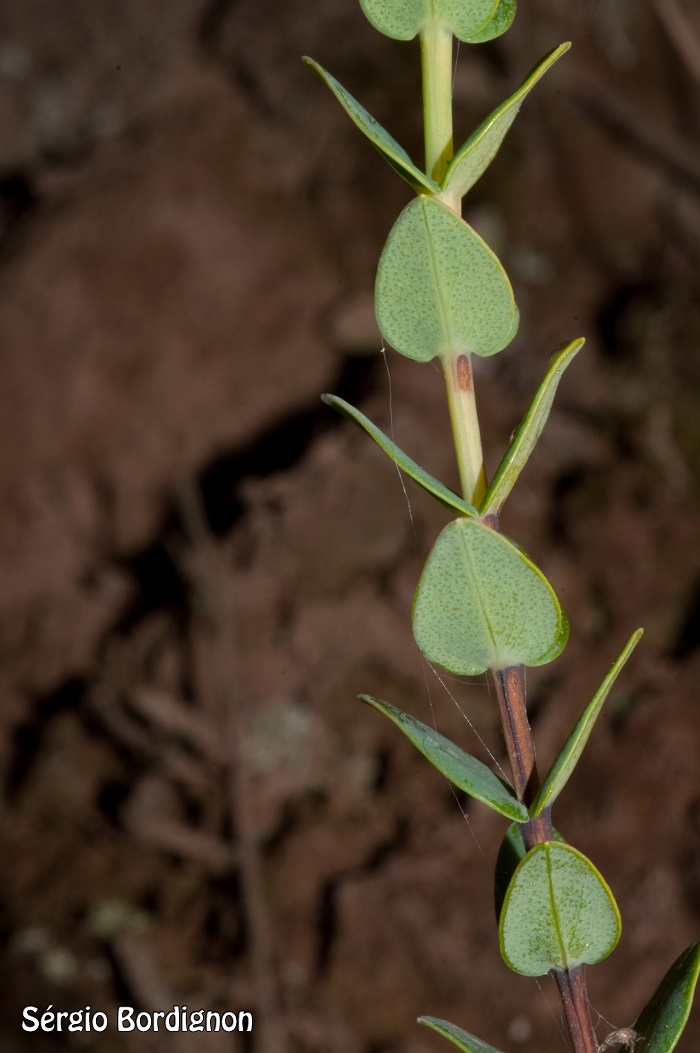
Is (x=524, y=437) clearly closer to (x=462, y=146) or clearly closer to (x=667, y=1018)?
(x=462, y=146)

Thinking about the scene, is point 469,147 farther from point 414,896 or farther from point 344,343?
point 344,343

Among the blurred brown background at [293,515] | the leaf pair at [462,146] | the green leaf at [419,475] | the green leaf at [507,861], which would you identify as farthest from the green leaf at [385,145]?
the blurred brown background at [293,515]

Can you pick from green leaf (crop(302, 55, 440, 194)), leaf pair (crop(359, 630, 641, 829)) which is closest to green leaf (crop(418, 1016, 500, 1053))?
leaf pair (crop(359, 630, 641, 829))

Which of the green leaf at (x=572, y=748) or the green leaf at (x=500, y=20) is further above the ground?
the green leaf at (x=500, y=20)

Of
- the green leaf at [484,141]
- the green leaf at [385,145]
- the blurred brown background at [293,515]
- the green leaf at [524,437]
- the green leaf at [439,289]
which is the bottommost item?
the blurred brown background at [293,515]

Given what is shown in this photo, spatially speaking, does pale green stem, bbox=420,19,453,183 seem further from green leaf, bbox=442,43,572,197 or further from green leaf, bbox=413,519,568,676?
green leaf, bbox=413,519,568,676

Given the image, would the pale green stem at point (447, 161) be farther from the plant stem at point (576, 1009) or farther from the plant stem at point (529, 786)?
the plant stem at point (576, 1009)

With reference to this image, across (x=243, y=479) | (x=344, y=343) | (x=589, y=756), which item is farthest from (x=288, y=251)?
(x=589, y=756)
